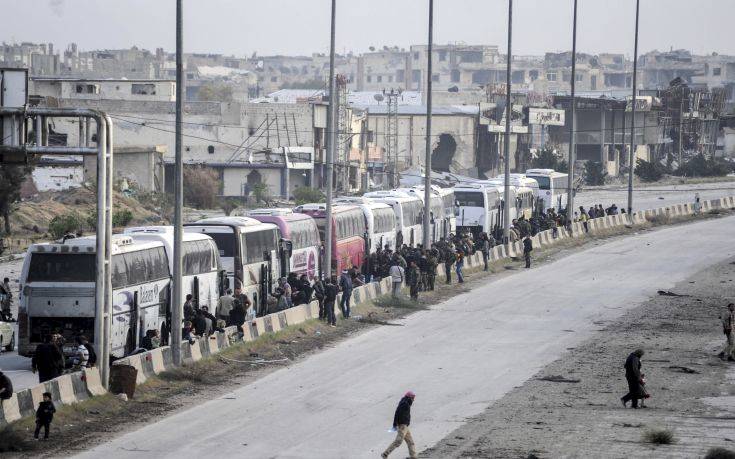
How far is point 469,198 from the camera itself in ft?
214

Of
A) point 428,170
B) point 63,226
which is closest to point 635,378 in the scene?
point 428,170

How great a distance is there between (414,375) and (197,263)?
6727mm

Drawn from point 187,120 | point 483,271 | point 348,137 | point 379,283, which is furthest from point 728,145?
point 379,283

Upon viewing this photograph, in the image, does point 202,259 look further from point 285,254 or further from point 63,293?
point 285,254

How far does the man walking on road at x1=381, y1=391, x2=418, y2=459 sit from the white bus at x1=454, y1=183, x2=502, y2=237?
4416 cm

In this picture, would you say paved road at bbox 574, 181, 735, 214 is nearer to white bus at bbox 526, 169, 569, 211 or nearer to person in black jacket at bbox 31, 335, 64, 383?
white bus at bbox 526, 169, 569, 211

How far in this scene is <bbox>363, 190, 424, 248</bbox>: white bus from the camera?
5681 centimetres

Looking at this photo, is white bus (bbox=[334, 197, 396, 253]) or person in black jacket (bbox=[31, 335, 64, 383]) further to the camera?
white bus (bbox=[334, 197, 396, 253])

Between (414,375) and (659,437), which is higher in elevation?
(659,437)

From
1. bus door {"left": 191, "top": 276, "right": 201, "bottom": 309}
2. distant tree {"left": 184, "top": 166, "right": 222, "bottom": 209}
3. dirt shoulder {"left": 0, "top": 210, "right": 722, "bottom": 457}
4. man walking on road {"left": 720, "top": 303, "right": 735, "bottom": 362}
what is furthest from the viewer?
distant tree {"left": 184, "top": 166, "right": 222, "bottom": 209}

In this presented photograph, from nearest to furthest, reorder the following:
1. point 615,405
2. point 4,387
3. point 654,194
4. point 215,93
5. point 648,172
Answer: point 4,387 → point 615,405 → point 654,194 → point 648,172 → point 215,93

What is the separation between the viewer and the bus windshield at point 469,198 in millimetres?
65125

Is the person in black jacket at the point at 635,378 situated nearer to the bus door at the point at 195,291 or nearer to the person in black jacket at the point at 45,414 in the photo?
the person in black jacket at the point at 45,414

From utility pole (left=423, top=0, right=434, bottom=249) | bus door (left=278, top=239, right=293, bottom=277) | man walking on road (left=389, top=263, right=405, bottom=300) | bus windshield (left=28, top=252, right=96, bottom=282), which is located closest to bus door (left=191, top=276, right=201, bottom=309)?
bus windshield (left=28, top=252, right=96, bottom=282)
